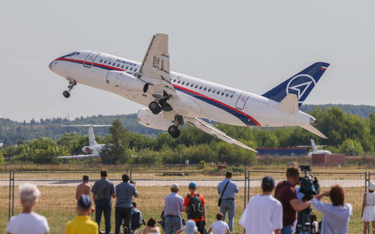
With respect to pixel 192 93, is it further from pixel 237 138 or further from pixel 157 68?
pixel 237 138

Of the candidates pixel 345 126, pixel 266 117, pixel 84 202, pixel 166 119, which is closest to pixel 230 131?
pixel 345 126

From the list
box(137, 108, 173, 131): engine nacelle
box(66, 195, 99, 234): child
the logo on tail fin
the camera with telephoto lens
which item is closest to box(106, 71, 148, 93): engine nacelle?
box(137, 108, 173, 131): engine nacelle

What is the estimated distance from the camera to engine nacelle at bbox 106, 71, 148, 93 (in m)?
28.6

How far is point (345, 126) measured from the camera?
60.1 meters

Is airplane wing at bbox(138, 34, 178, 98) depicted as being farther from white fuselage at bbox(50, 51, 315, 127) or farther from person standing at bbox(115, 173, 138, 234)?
person standing at bbox(115, 173, 138, 234)

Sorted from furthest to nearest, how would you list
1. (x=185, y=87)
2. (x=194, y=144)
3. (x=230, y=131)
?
(x=230, y=131)
(x=194, y=144)
(x=185, y=87)

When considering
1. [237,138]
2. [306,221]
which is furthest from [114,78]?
[237,138]

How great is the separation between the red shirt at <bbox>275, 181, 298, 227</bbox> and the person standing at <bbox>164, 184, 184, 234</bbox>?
160 inches

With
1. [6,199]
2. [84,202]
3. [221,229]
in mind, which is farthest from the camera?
[6,199]

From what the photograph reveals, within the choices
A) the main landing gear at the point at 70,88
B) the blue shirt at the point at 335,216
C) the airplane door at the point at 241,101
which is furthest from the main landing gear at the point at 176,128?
the blue shirt at the point at 335,216

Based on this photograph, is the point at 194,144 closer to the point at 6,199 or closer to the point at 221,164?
the point at 221,164

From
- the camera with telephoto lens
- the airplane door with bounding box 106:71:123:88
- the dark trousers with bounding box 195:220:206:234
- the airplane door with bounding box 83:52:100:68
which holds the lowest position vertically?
the dark trousers with bounding box 195:220:206:234

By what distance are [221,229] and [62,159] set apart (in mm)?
50315

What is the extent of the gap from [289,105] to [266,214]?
61.4 ft
